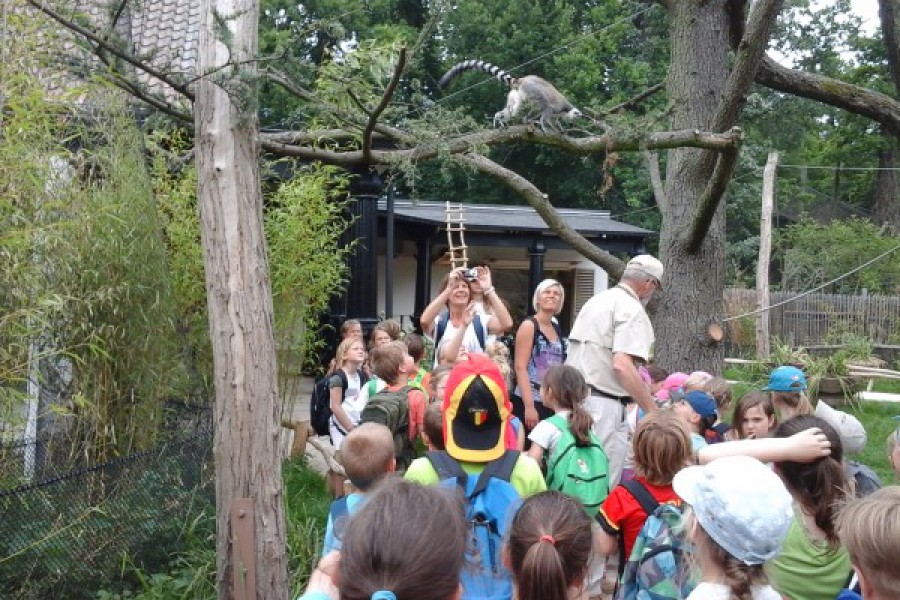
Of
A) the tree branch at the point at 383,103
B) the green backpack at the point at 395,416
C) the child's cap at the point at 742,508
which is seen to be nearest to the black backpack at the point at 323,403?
the green backpack at the point at 395,416

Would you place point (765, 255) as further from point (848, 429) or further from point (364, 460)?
point (364, 460)

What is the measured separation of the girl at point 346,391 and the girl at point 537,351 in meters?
1.06

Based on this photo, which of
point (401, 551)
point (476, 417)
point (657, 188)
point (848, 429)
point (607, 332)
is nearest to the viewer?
point (401, 551)

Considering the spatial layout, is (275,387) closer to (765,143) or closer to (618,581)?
(618,581)

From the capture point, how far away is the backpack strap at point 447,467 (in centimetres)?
285

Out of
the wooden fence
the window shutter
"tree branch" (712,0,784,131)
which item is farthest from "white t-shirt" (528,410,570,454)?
the window shutter

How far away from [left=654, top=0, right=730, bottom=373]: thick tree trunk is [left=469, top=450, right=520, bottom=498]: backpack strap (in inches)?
148

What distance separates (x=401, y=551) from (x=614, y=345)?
298cm

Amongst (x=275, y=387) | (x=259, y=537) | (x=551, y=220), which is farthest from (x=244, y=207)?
(x=551, y=220)

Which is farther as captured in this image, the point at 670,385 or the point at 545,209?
the point at 545,209

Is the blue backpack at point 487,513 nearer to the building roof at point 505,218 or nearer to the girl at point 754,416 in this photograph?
the girl at point 754,416

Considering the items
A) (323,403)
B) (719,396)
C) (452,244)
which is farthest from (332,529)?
(452,244)

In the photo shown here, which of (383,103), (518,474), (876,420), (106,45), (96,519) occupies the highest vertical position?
(106,45)

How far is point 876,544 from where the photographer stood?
6.15 ft
